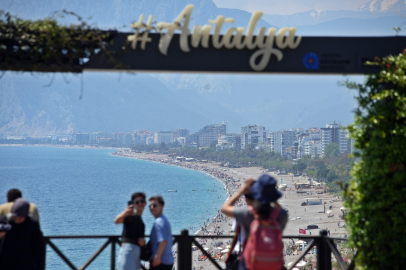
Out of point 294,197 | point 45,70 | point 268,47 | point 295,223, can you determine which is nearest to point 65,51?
point 45,70

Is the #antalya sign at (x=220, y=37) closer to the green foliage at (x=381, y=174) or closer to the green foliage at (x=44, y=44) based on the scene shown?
the green foliage at (x=44, y=44)

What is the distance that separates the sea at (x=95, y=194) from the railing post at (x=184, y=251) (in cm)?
5532

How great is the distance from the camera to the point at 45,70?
4.59m

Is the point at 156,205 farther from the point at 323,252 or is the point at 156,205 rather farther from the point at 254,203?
the point at 323,252

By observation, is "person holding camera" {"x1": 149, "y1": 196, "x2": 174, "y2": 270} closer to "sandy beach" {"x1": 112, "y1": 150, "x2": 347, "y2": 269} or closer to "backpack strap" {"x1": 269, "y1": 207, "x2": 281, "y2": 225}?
"backpack strap" {"x1": 269, "y1": 207, "x2": 281, "y2": 225}

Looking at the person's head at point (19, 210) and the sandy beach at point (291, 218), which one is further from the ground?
the person's head at point (19, 210)

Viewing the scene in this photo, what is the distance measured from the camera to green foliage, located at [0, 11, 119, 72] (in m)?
4.46

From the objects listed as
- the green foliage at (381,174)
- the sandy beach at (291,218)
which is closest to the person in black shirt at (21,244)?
the green foliage at (381,174)

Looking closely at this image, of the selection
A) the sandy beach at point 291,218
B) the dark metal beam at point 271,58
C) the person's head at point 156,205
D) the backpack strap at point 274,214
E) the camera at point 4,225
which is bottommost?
the sandy beach at point 291,218

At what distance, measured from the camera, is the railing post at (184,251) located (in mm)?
5418

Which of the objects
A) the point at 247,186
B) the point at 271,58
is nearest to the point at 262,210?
the point at 247,186

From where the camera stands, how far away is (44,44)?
14.7 ft

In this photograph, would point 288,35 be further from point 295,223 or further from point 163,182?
point 163,182

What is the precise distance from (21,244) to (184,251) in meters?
2.19
